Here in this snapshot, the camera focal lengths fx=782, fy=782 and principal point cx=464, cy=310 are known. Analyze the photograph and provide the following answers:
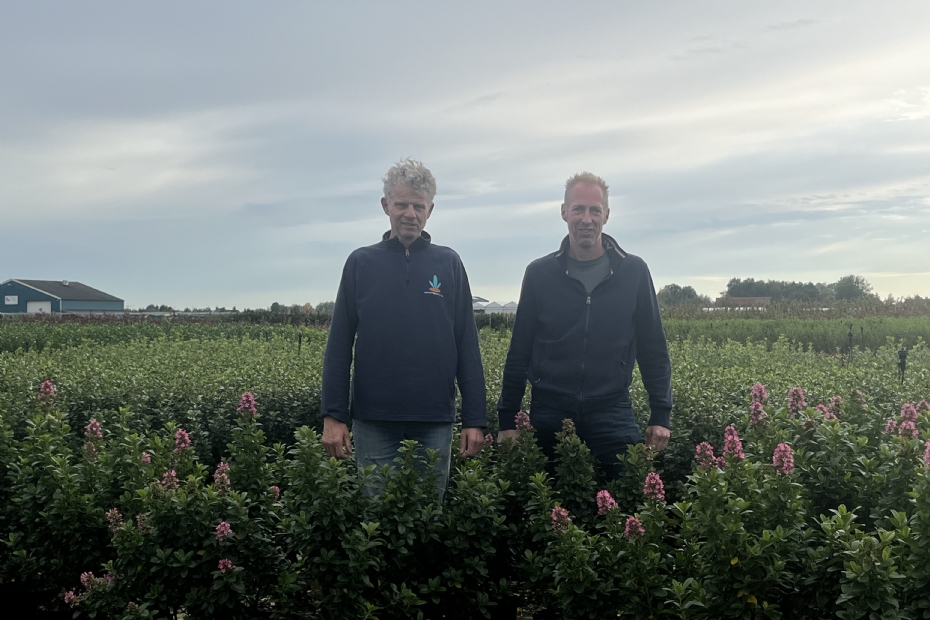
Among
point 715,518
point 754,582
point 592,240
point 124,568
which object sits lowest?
point 124,568

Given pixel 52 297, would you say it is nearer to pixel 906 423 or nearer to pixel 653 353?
pixel 653 353

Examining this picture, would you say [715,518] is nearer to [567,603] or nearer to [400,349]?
[567,603]

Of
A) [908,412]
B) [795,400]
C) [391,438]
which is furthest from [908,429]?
[391,438]

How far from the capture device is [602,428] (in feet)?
14.1

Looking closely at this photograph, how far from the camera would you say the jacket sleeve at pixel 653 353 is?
4.36 metres

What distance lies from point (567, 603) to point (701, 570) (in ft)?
2.00

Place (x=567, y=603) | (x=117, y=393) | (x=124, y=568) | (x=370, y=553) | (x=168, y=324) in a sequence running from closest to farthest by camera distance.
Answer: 1. (x=567, y=603)
2. (x=370, y=553)
3. (x=124, y=568)
4. (x=117, y=393)
5. (x=168, y=324)

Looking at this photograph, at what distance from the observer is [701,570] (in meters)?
3.36

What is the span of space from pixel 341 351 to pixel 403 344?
362 millimetres

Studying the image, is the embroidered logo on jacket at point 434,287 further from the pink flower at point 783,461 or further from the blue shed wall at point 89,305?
the blue shed wall at point 89,305

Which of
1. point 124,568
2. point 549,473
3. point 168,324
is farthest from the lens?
point 168,324

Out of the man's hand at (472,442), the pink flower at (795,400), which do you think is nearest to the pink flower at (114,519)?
the man's hand at (472,442)

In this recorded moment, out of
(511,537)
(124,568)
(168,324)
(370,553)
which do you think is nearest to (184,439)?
(124,568)

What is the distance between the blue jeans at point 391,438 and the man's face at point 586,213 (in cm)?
123
